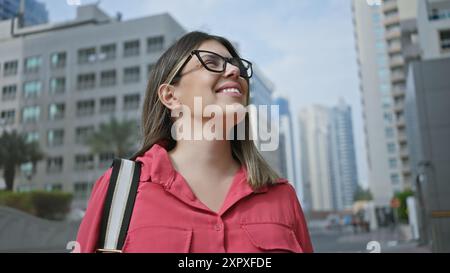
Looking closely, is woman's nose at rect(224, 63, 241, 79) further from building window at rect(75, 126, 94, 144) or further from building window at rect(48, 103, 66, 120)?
building window at rect(48, 103, 66, 120)

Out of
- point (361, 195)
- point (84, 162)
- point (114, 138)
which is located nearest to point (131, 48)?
point (114, 138)

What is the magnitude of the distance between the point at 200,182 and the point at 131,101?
66.1 ft

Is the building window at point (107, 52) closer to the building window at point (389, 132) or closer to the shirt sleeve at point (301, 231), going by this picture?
the building window at point (389, 132)

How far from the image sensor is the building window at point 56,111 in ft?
67.5

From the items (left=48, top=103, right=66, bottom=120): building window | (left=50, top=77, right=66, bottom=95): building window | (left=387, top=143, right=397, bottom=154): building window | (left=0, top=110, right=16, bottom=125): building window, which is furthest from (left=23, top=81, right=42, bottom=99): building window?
(left=387, top=143, right=397, bottom=154): building window

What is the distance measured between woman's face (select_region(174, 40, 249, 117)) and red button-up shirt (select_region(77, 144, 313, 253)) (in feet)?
0.41

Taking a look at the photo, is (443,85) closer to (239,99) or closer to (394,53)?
(239,99)

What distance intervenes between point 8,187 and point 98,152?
18.1 ft

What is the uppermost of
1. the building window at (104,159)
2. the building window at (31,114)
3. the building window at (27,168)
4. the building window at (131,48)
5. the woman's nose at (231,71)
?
the building window at (131,48)

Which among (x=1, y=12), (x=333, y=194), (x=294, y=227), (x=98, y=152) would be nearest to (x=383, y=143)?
(x=333, y=194)

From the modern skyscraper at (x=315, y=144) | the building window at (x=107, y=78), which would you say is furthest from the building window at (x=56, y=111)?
the modern skyscraper at (x=315, y=144)

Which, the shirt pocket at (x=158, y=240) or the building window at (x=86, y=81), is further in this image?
the building window at (x=86, y=81)

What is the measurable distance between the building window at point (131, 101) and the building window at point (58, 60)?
3.45 meters

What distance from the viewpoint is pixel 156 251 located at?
66cm
